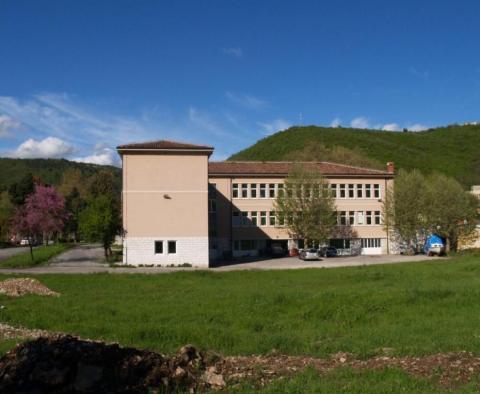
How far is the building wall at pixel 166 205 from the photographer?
146 feet

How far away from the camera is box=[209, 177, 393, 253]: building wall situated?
58.0 metres

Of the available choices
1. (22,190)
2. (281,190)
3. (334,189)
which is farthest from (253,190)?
(22,190)

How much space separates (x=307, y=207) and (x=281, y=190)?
3.67m

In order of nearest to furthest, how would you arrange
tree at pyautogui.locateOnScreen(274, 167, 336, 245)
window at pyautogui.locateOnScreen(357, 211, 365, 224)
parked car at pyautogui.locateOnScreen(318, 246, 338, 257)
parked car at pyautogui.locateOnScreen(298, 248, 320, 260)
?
parked car at pyautogui.locateOnScreen(298, 248, 320, 260) < tree at pyautogui.locateOnScreen(274, 167, 336, 245) < parked car at pyautogui.locateOnScreen(318, 246, 338, 257) < window at pyautogui.locateOnScreen(357, 211, 365, 224)

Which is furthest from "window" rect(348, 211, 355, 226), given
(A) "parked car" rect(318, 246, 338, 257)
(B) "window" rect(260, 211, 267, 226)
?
(B) "window" rect(260, 211, 267, 226)

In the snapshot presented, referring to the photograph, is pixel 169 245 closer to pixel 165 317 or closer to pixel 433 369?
pixel 165 317

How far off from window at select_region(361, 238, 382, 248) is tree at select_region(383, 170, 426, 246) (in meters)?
2.04

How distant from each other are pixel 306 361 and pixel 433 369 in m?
2.46

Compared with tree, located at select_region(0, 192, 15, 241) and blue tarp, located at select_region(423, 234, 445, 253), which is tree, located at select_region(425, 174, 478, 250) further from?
tree, located at select_region(0, 192, 15, 241)

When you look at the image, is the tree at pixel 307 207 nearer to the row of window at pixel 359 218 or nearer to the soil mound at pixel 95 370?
the row of window at pixel 359 218

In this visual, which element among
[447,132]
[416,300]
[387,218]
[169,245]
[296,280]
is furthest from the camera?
[447,132]

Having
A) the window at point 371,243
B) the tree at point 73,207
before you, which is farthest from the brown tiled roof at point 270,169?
the tree at point 73,207

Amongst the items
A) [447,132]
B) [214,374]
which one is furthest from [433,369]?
[447,132]

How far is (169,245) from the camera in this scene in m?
44.8
